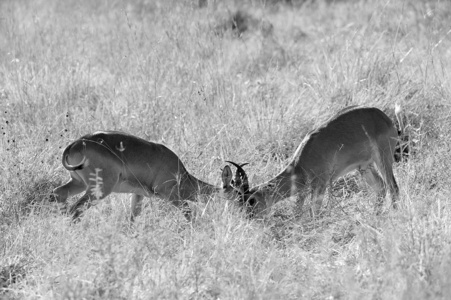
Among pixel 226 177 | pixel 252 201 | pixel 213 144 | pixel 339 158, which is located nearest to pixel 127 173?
pixel 226 177

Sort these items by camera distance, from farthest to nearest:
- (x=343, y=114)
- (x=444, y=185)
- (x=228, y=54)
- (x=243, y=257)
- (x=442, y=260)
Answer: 1. (x=228, y=54)
2. (x=343, y=114)
3. (x=444, y=185)
4. (x=243, y=257)
5. (x=442, y=260)

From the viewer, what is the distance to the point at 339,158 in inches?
272

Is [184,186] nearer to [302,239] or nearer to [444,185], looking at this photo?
[302,239]

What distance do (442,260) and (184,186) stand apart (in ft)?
8.60

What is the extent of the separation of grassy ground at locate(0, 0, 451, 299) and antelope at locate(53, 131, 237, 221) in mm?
154

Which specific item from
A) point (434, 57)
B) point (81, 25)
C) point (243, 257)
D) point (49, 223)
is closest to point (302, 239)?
point (243, 257)

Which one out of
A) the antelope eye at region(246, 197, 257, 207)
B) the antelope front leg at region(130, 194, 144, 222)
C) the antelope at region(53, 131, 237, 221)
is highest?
the antelope at region(53, 131, 237, 221)

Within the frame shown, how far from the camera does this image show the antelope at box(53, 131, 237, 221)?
20.4 feet

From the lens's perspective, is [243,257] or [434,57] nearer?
[243,257]

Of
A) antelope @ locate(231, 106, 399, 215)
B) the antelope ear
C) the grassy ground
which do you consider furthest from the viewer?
antelope @ locate(231, 106, 399, 215)

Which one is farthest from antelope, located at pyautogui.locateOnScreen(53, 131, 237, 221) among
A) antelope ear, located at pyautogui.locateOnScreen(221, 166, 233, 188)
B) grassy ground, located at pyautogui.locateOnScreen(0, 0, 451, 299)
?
grassy ground, located at pyautogui.locateOnScreen(0, 0, 451, 299)

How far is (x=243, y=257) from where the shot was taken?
5.09 metres

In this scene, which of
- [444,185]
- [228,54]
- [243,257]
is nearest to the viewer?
[243,257]

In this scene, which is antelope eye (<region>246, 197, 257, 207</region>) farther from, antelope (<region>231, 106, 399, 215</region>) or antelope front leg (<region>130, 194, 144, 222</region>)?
antelope front leg (<region>130, 194, 144, 222</region>)
